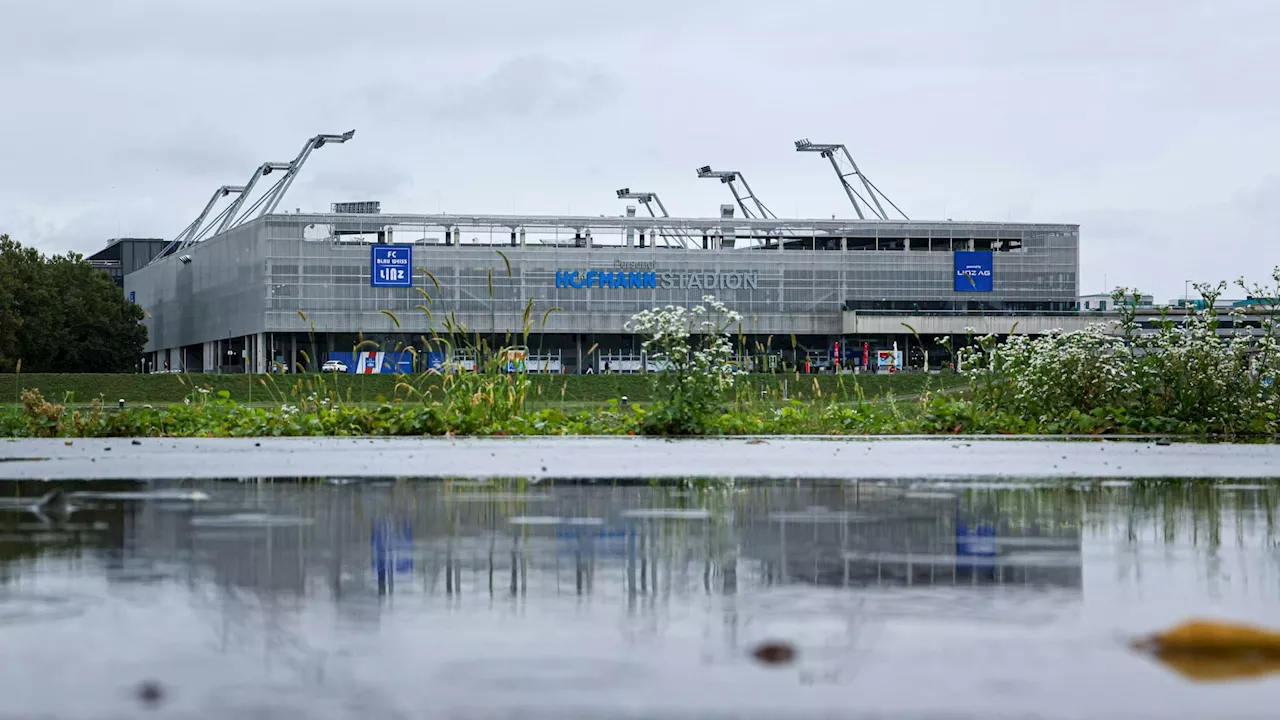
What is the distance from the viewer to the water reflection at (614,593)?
4359 millimetres

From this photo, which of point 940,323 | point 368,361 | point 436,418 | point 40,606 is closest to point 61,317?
point 368,361

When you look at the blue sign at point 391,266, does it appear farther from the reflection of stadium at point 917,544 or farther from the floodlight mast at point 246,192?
the reflection of stadium at point 917,544

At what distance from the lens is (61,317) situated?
119750mm

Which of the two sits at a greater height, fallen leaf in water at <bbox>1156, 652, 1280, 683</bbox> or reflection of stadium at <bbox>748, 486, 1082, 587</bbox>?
reflection of stadium at <bbox>748, 486, 1082, 587</bbox>

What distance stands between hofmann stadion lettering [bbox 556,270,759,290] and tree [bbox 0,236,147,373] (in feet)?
117

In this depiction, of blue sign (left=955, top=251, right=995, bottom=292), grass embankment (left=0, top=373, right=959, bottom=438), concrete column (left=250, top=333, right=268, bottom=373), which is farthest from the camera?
blue sign (left=955, top=251, right=995, bottom=292)

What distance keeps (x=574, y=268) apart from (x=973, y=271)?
120 feet

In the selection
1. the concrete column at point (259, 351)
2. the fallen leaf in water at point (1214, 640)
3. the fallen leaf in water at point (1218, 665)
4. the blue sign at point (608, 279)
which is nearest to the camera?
the fallen leaf in water at point (1218, 665)

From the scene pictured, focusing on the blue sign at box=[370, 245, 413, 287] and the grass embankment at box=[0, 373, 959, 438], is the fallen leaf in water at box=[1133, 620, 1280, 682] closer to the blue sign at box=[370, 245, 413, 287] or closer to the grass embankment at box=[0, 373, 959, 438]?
the grass embankment at box=[0, 373, 959, 438]

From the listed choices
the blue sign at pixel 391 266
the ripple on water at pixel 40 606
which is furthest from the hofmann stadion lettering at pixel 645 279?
the ripple on water at pixel 40 606

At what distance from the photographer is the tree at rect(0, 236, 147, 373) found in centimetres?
11131

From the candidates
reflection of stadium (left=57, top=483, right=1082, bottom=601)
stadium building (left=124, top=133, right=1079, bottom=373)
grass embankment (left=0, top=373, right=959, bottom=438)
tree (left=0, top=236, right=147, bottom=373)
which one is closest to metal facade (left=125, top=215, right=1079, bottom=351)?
stadium building (left=124, top=133, right=1079, bottom=373)

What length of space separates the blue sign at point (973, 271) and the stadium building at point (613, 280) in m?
0.09

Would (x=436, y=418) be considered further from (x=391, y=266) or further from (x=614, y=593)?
(x=391, y=266)
